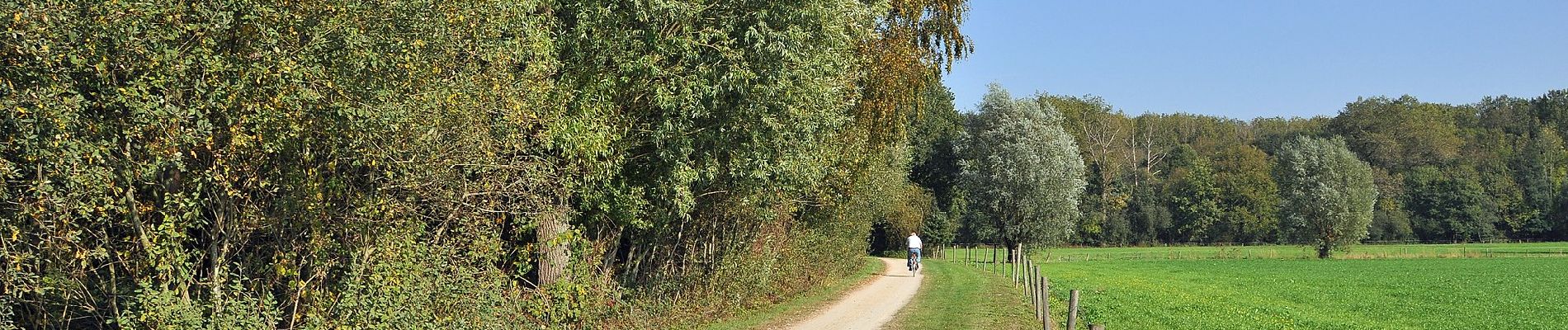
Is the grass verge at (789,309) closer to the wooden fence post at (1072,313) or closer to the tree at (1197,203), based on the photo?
the wooden fence post at (1072,313)

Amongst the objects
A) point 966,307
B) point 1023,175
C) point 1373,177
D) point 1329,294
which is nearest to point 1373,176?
point 1373,177

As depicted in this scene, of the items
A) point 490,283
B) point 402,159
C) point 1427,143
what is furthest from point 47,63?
point 1427,143

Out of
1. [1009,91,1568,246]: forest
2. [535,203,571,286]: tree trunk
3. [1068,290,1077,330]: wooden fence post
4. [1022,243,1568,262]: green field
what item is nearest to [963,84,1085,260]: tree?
[1022,243,1568,262]: green field

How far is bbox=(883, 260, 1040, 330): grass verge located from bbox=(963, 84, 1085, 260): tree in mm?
22536

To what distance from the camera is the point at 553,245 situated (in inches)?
501

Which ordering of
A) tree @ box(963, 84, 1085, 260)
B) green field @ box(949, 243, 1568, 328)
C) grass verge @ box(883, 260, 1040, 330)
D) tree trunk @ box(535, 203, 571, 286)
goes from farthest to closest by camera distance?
1. tree @ box(963, 84, 1085, 260)
2. green field @ box(949, 243, 1568, 328)
3. grass verge @ box(883, 260, 1040, 330)
4. tree trunk @ box(535, 203, 571, 286)

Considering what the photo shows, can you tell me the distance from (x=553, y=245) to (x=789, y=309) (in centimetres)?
889

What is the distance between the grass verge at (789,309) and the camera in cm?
1791

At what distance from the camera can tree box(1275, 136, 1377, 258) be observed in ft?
234

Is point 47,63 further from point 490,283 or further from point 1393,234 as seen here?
point 1393,234

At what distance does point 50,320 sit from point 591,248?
6414mm

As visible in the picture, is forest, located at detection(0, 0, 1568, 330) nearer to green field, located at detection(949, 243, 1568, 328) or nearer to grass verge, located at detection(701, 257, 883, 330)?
grass verge, located at detection(701, 257, 883, 330)

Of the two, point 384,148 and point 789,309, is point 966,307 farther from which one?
point 384,148

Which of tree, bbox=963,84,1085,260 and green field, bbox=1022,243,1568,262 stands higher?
tree, bbox=963,84,1085,260
